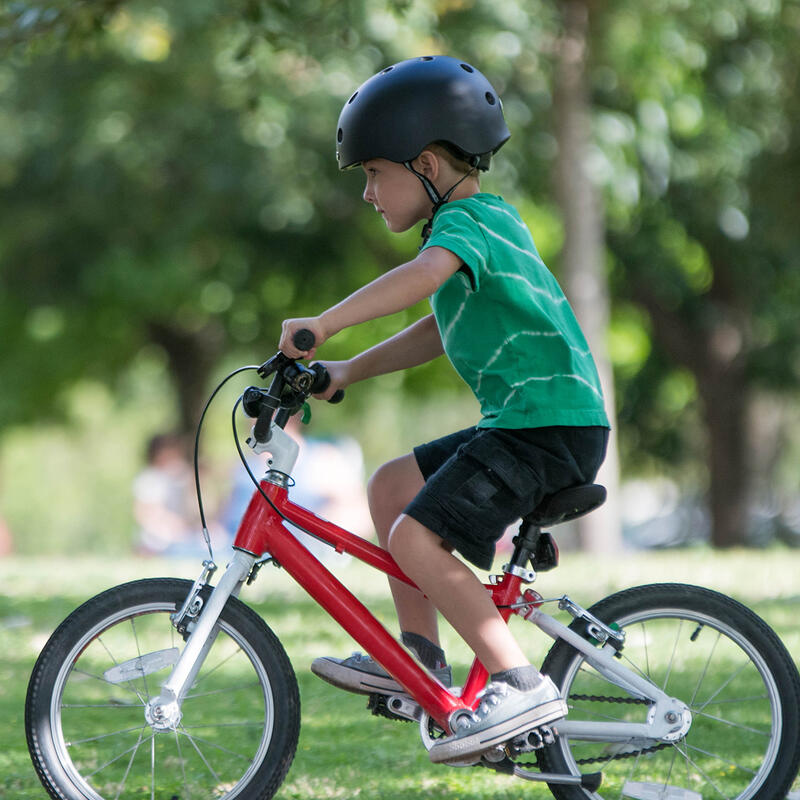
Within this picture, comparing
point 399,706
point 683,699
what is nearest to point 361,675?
point 399,706

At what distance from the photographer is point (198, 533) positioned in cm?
1339

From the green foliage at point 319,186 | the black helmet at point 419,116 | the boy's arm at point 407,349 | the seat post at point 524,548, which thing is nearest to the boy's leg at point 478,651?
the seat post at point 524,548

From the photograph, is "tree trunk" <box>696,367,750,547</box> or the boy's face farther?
"tree trunk" <box>696,367,750,547</box>

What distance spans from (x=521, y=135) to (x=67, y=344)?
6573 mm

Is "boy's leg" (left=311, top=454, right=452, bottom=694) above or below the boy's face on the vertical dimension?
below

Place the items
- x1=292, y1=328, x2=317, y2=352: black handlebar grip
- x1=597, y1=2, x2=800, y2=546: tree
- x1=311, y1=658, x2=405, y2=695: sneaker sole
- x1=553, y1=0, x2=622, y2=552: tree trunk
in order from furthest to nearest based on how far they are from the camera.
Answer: x1=597, y1=2, x2=800, y2=546: tree → x1=553, y1=0, x2=622, y2=552: tree trunk → x1=311, y1=658, x2=405, y2=695: sneaker sole → x1=292, y1=328, x2=317, y2=352: black handlebar grip

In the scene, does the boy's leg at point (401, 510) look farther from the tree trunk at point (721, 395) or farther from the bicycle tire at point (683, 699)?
the tree trunk at point (721, 395)

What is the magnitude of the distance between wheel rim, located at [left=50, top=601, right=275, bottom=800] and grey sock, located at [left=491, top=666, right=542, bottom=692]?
0.58m

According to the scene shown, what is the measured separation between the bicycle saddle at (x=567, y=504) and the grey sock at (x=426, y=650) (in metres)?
0.48

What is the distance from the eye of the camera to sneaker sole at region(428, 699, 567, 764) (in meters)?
3.12

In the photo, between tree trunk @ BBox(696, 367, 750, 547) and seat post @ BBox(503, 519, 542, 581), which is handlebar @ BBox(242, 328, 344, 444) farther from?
tree trunk @ BBox(696, 367, 750, 547)

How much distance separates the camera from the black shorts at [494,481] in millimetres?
3145

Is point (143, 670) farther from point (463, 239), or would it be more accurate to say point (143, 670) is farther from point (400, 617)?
point (463, 239)

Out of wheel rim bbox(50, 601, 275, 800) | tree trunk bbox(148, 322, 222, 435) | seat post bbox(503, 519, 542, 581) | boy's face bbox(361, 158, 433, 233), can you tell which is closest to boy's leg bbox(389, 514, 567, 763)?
seat post bbox(503, 519, 542, 581)
